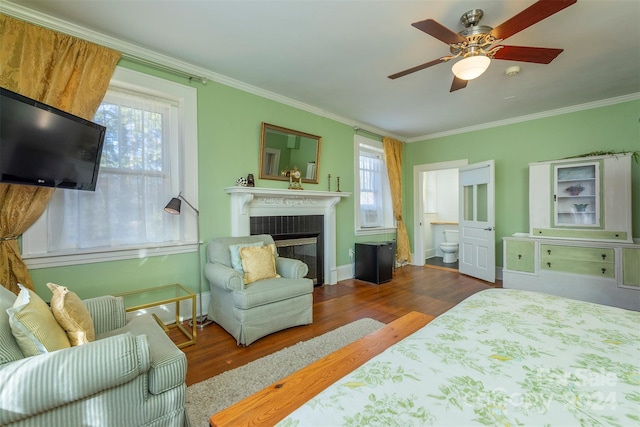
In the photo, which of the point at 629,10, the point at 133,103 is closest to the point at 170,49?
the point at 133,103

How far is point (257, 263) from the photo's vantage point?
2.68 metres

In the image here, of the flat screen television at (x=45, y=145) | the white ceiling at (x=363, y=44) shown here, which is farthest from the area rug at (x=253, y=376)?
the white ceiling at (x=363, y=44)

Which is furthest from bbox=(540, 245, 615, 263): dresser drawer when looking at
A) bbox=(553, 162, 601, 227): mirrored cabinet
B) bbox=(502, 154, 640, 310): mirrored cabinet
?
bbox=(553, 162, 601, 227): mirrored cabinet

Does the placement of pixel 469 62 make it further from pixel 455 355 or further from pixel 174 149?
pixel 174 149

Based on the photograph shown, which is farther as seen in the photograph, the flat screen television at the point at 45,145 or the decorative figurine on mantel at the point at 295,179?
the decorative figurine on mantel at the point at 295,179

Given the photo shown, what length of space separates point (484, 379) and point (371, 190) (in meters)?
4.36

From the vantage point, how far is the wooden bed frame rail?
3.06ft

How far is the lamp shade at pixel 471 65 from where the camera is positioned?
191 centimetres

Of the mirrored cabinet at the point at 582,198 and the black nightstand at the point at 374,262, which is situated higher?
the mirrored cabinet at the point at 582,198

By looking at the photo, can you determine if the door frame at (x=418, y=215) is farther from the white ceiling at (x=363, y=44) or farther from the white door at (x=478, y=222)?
the white ceiling at (x=363, y=44)

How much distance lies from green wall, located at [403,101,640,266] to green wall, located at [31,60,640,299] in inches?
0.5

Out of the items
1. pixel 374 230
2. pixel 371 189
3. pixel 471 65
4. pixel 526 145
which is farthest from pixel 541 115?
pixel 471 65

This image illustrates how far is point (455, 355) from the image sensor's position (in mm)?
1039

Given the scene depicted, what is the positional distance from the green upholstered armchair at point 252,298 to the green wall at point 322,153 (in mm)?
371
